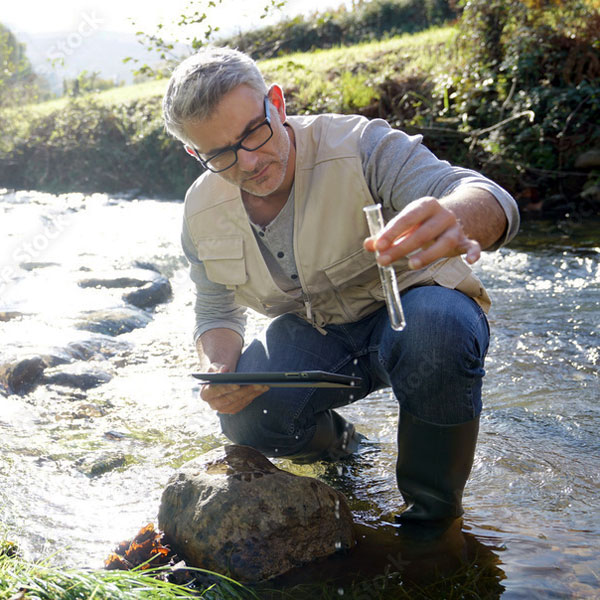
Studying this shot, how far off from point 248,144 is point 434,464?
49.2 inches

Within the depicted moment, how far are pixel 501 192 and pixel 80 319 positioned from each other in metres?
3.98

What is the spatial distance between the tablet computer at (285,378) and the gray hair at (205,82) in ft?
2.90

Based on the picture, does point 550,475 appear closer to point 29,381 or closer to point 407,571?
point 407,571

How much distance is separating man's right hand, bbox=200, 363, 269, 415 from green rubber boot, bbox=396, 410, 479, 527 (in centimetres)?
54

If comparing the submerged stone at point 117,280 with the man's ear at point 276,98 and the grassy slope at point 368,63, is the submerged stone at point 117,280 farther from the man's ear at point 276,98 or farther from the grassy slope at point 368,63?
the grassy slope at point 368,63

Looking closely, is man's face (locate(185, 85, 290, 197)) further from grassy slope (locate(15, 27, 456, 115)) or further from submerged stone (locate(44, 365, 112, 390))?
grassy slope (locate(15, 27, 456, 115))

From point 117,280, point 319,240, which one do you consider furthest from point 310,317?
point 117,280

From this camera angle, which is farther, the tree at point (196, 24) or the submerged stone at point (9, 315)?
the tree at point (196, 24)

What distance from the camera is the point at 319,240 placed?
2.57 meters

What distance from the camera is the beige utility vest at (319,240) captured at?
2504 millimetres

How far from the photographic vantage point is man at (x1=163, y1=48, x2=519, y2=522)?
220 cm

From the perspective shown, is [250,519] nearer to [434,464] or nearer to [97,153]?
[434,464]

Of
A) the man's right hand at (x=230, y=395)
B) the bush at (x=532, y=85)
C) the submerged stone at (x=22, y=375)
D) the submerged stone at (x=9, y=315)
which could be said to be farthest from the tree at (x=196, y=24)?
the man's right hand at (x=230, y=395)

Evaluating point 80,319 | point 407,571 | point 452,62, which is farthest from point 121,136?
point 407,571
